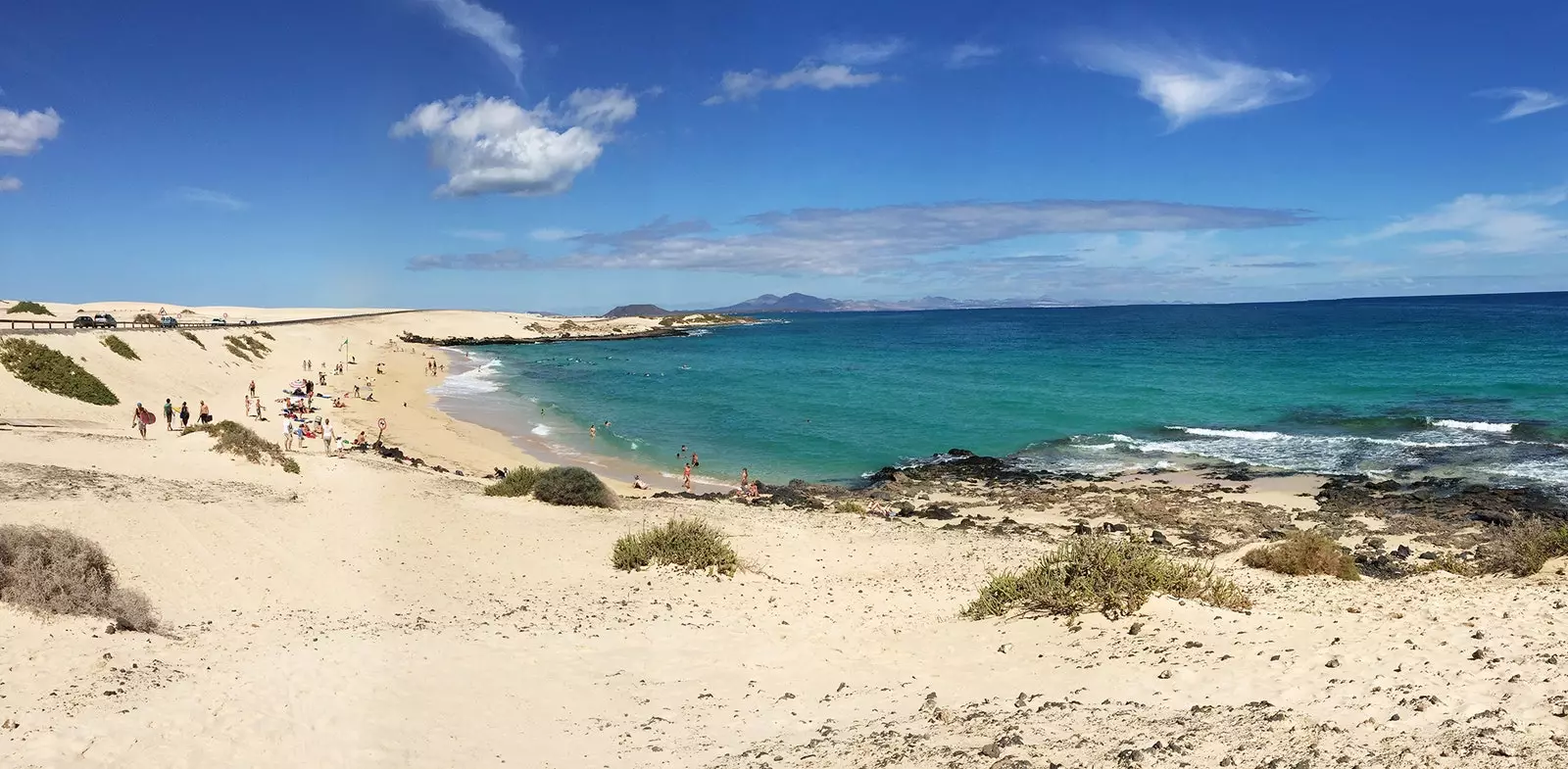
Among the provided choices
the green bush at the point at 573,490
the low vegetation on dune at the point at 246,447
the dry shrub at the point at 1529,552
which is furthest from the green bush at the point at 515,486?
the dry shrub at the point at 1529,552

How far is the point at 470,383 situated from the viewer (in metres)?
54.9

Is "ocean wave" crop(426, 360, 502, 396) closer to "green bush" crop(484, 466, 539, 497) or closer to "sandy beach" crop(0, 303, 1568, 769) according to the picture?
"green bush" crop(484, 466, 539, 497)

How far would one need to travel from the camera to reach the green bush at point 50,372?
95.9 feet

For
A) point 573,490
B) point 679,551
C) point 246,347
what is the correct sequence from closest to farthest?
point 679,551, point 573,490, point 246,347

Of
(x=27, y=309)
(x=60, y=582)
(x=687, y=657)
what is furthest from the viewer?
(x=27, y=309)

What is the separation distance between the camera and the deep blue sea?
28.7 meters

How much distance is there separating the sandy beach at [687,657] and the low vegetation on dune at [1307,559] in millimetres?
443

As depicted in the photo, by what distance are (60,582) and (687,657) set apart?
659cm

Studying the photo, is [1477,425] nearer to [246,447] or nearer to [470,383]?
[246,447]

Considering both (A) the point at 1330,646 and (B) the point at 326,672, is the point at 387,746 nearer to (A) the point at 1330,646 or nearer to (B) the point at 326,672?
(B) the point at 326,672

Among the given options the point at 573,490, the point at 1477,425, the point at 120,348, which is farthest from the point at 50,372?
the point at 1477,425

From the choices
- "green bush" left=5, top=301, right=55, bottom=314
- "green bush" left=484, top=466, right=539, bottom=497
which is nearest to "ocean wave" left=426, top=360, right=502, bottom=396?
"green bush" left=484, top=466, right=539, bottom=497

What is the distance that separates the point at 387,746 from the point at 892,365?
62.4m

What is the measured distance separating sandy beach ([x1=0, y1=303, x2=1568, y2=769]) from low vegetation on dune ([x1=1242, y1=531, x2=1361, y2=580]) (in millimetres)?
443
